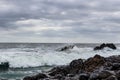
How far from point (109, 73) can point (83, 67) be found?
5.17m

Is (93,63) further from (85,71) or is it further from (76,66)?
(85,71)

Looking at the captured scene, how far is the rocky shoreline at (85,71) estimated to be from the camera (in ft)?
43.5

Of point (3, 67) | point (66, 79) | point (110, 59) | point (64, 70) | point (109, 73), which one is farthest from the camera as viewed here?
point (3, 67)

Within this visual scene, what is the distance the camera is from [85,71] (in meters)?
17.1

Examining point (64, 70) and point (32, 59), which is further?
point (32, 59)

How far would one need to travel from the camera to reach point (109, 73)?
43.3 feet

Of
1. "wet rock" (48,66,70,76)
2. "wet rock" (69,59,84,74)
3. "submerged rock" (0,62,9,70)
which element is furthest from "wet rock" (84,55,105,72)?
"submerged rock" (0,62,9,70)

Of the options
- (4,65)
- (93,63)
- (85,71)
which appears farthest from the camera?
(4,65)

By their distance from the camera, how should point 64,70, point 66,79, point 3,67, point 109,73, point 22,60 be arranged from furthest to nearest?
point 22,60 < point 3,67 < point 64,70 < point 66,79 < point 109,73

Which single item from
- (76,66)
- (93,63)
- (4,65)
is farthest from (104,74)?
(4,65)

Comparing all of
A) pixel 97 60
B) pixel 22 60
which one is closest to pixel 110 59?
pixel 97 60

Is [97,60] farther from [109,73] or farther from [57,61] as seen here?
[57,61]

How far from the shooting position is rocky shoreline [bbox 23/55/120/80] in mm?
13258

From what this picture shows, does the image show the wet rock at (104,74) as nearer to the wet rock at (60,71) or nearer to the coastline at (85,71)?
the coastline at (85,71)
